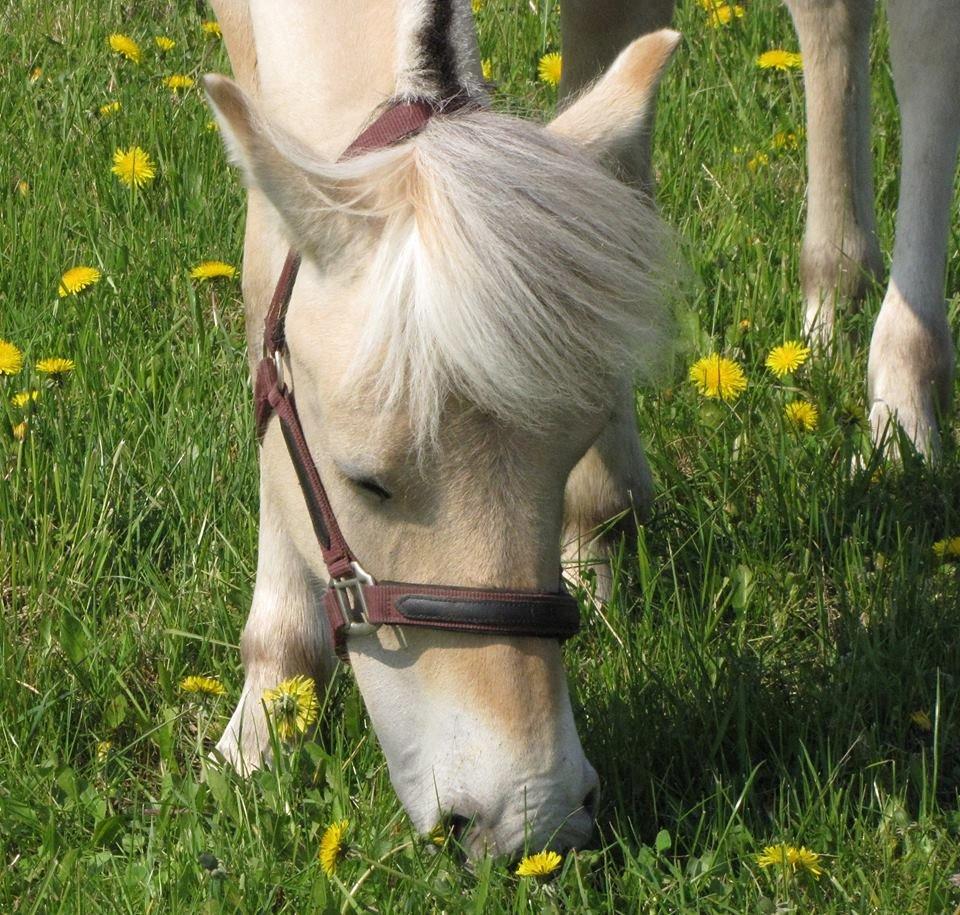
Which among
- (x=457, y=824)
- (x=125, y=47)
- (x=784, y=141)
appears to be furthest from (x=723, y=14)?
(x=457, y=824)

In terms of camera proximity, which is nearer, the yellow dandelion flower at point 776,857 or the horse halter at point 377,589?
the horse halter at point 377,589

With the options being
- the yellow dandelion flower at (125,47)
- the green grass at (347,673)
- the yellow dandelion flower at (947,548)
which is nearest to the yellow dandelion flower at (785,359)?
the green grass at (347,673)

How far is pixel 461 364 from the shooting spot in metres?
1.90

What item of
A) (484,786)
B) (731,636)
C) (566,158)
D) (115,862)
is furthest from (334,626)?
(731,636)

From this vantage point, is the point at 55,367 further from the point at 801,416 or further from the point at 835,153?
the point at 835,153

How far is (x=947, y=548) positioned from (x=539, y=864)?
1454 millimetres

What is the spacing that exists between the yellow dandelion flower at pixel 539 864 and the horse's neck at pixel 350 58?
111 centimetres

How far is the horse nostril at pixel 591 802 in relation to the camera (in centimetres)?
210

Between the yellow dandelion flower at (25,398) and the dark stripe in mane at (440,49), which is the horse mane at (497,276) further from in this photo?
the yellow dandelion flower at (25,398)

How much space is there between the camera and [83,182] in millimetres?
4430

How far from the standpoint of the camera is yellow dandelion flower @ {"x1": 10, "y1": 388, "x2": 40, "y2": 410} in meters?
3.25

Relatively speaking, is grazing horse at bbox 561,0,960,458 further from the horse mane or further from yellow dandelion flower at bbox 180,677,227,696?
yellow dandelion flower at bbox 180,677,227,696

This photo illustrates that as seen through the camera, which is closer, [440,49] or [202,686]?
[440,49]

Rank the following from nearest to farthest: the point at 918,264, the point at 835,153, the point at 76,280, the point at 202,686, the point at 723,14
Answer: the point at 202,686
the point at 918,264
the point at 76,280
the point at 835,153
the point at 723,14
